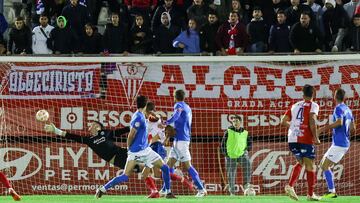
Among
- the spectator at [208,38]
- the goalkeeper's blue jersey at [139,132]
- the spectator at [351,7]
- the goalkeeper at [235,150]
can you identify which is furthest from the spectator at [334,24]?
the goalkeeper's blue jersey at [139,132]

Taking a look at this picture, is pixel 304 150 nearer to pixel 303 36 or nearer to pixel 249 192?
pixel 249 192

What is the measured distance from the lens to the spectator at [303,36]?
2433 centimetres

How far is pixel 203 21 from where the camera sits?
→ 83.7ft

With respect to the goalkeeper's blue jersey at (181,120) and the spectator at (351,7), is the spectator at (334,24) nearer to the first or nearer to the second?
the spectator at (351,7)

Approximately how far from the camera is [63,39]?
24.9 meters

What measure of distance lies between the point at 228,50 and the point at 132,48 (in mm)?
2220

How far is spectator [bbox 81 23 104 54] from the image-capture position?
25000 millimetres

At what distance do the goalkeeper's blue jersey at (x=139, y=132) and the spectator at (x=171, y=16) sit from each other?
19.8 feet

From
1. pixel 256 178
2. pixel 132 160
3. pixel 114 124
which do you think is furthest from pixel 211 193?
pixel 132 160

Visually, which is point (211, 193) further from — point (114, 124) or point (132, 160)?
point (132, 160)

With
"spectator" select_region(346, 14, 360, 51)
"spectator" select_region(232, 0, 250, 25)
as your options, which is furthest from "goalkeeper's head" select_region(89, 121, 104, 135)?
"spectator" select_region(346, 14, 360, 51)

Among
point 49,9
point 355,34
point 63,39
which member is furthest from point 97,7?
point 355,34

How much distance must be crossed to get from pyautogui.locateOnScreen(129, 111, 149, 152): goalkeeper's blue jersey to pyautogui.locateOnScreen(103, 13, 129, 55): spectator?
5.36 m

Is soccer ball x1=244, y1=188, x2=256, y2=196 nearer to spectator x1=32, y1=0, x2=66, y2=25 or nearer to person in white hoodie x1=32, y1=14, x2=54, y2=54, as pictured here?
person in white hoodie x1=32, y1=14, x2=54, y2=54
